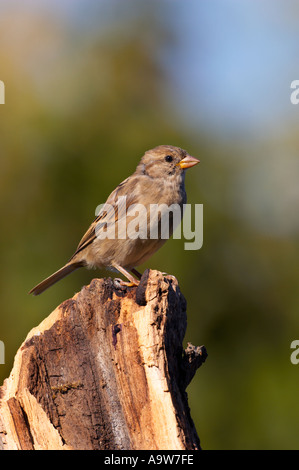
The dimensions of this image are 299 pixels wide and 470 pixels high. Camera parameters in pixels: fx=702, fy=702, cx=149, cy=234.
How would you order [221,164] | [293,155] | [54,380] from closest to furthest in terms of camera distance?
1. [54,380]
2. [221,164]
3. [293,155]

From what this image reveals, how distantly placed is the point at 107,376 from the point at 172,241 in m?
3.74

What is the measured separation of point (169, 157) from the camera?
652 cm

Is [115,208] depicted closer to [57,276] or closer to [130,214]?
[130,214]

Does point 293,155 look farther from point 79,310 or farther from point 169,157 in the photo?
point 79,310

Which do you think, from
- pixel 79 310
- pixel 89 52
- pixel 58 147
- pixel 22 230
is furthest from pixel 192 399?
pixel 89 52

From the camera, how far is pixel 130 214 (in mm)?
6109

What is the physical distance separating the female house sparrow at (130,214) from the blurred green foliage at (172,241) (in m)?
1.03

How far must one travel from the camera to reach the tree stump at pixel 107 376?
3.82 metres

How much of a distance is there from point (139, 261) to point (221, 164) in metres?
2.49

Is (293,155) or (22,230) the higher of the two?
(293,155)

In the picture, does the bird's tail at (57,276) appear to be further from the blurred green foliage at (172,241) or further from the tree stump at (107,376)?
the tree stump at (107,376)

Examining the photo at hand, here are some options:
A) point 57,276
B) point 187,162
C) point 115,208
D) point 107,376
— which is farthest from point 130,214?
point 107,376

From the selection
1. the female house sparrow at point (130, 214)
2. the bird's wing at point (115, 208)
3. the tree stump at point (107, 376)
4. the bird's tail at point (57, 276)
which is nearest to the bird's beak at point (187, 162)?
the female house sparrow at point (130, 214)

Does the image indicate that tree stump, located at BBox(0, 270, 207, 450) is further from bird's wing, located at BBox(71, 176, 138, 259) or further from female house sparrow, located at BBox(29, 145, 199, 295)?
bird's wing, located at BBox(71, 176, 138, 259)
